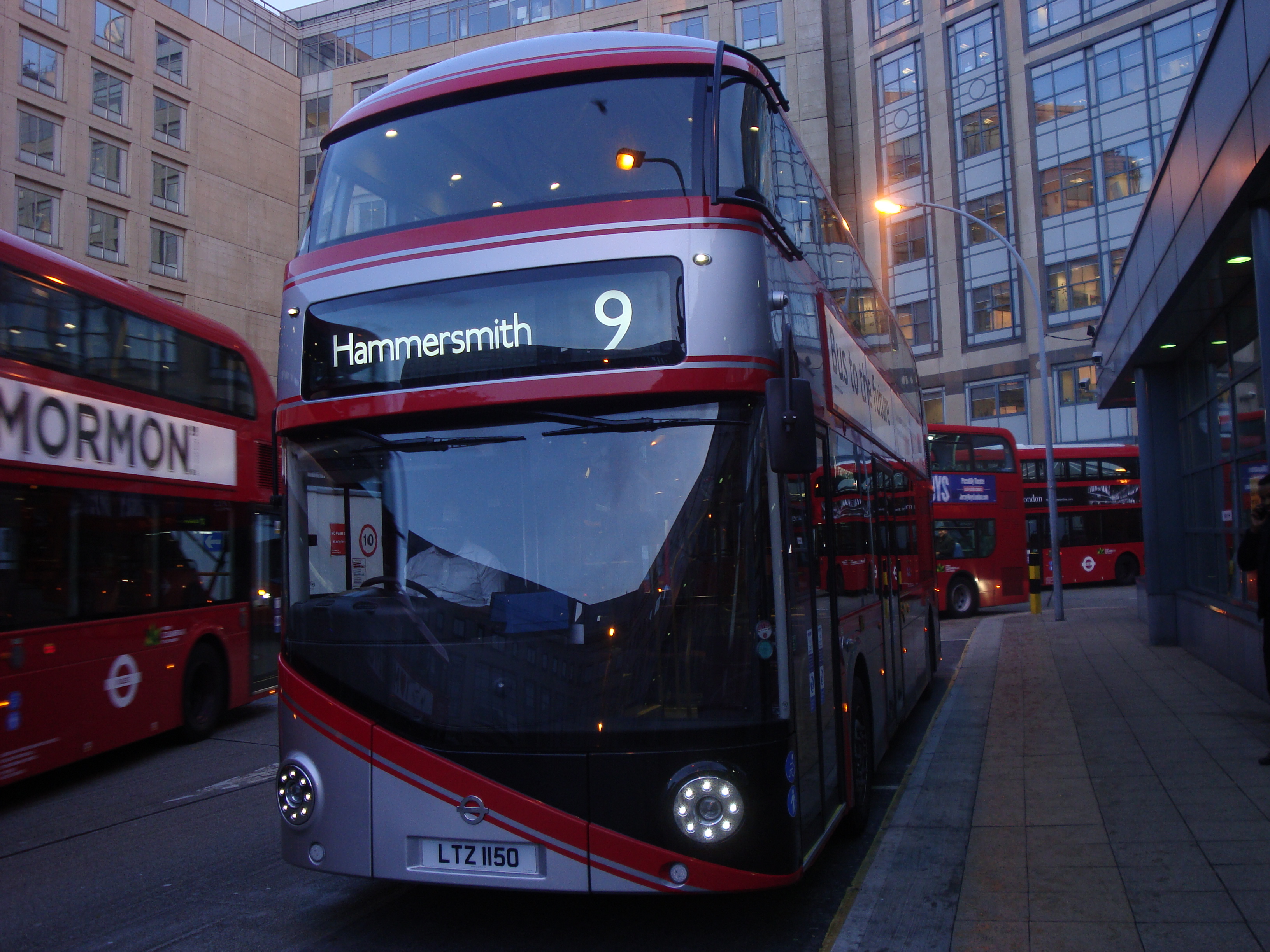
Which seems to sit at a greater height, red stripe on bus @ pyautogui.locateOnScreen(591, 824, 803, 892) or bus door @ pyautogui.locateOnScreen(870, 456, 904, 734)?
bus door @ pyautogui.locateOnScreen(870, 456, 904, 734)

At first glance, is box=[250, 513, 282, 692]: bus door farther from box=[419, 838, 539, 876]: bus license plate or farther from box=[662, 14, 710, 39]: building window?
box=[662, 14, 710, 39]: building window

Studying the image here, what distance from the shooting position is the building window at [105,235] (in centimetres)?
3716

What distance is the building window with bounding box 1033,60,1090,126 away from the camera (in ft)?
129

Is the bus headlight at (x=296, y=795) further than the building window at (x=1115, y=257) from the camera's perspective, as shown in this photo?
No

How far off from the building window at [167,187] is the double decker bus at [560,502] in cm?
3900

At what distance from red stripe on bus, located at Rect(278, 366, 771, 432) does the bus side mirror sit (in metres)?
0.15

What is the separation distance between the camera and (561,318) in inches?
181

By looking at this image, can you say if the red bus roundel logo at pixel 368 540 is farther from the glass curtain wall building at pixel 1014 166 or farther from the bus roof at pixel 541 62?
the glass curtain wall building at pixel 1014 166

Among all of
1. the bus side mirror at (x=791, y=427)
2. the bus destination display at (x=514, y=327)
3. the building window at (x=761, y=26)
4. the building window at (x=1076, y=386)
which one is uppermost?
the building window at (x=761, y=26)

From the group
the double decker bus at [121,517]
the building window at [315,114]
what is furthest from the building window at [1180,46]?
the double decker bus at [121,517]

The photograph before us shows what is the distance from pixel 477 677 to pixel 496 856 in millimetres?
744

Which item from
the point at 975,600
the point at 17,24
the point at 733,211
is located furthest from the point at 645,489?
the point at 17,24

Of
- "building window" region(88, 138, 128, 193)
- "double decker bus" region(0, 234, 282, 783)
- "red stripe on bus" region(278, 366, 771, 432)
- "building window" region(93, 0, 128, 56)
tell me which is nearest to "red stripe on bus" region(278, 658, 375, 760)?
"red stripe on bus" region(278, 366, 771, 432)

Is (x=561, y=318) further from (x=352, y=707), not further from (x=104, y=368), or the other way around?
(x=104, y=368)
